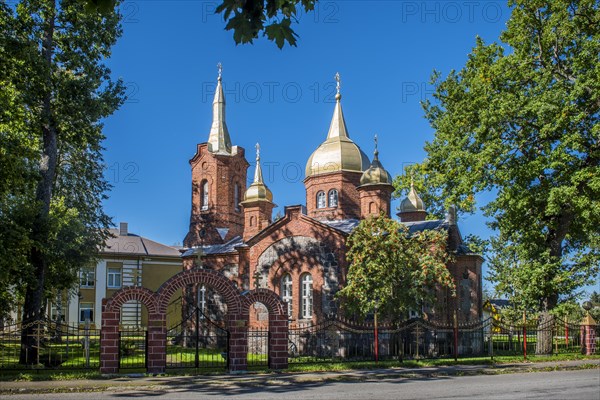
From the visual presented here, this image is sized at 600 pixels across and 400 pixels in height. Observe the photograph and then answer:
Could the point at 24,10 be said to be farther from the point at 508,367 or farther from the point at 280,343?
the point at 508,367

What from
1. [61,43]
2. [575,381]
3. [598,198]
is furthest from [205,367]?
[598,198]

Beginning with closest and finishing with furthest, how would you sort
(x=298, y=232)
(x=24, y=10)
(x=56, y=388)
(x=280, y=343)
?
1. (x=56, y=388)
2. (x=280, y=343)
3. (x=24, y=10)
4. (x=298, y=232)

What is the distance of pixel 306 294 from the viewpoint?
92.2ft

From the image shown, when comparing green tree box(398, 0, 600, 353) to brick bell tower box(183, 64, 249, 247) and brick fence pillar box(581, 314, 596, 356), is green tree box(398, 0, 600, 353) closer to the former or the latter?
brick fence pillar box(581, 314, 596, 356)

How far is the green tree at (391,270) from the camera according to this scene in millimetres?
22594

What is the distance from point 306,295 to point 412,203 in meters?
10.8

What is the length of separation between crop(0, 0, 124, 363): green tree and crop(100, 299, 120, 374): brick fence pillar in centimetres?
373

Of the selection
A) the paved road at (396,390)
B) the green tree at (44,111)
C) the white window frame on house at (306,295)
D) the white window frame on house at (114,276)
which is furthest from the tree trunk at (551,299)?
the white window frame on house at (114,276)

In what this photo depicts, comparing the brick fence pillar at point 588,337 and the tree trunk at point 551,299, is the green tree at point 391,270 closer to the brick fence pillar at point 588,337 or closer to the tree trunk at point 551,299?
the tree trunk at point 551,299

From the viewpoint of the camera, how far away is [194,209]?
37.5 m

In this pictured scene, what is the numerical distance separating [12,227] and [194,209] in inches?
728

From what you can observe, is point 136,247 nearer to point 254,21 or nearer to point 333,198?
point 333,198

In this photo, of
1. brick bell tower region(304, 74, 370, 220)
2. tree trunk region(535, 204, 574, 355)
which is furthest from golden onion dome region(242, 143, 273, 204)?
tree trunk region(535, 204, 574, 355)

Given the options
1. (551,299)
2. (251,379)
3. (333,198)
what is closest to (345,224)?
(333,198)
